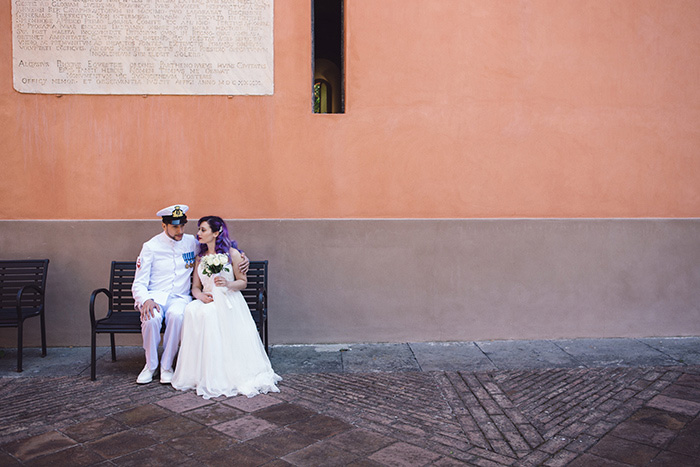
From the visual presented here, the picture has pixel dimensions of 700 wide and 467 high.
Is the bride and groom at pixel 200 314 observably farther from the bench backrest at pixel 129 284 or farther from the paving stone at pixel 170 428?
the paving stone at pixel 170 428

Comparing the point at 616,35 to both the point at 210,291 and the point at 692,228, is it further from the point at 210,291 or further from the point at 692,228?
the point at 210,291

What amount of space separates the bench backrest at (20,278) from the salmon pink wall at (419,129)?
0.54 m

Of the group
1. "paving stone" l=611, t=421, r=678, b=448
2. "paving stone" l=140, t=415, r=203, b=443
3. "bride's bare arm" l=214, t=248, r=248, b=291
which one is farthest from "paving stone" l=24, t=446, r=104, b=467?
"paving stone" l=611, t=421, r=678, b=448

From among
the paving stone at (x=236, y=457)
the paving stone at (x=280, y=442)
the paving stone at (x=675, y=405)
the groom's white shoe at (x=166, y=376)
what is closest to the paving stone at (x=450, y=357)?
the paving stone at (x=675, y=405)

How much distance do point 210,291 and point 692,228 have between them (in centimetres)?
529

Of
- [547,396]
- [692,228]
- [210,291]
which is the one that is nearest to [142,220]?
[210,291]

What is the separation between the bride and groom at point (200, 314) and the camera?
4.67 m

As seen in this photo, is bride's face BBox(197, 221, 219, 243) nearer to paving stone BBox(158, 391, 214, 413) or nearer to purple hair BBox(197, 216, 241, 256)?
purple hair BBox(197, 216, 241, 256)

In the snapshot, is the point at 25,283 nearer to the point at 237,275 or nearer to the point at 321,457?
the point at 237,275

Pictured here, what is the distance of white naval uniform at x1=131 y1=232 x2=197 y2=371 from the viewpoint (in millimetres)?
4930

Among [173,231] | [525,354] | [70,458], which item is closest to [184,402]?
[70,458]

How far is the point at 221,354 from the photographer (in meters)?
4.68

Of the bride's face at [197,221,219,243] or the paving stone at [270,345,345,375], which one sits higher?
the bride's face at [197,221,219,243]

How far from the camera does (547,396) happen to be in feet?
14.9
